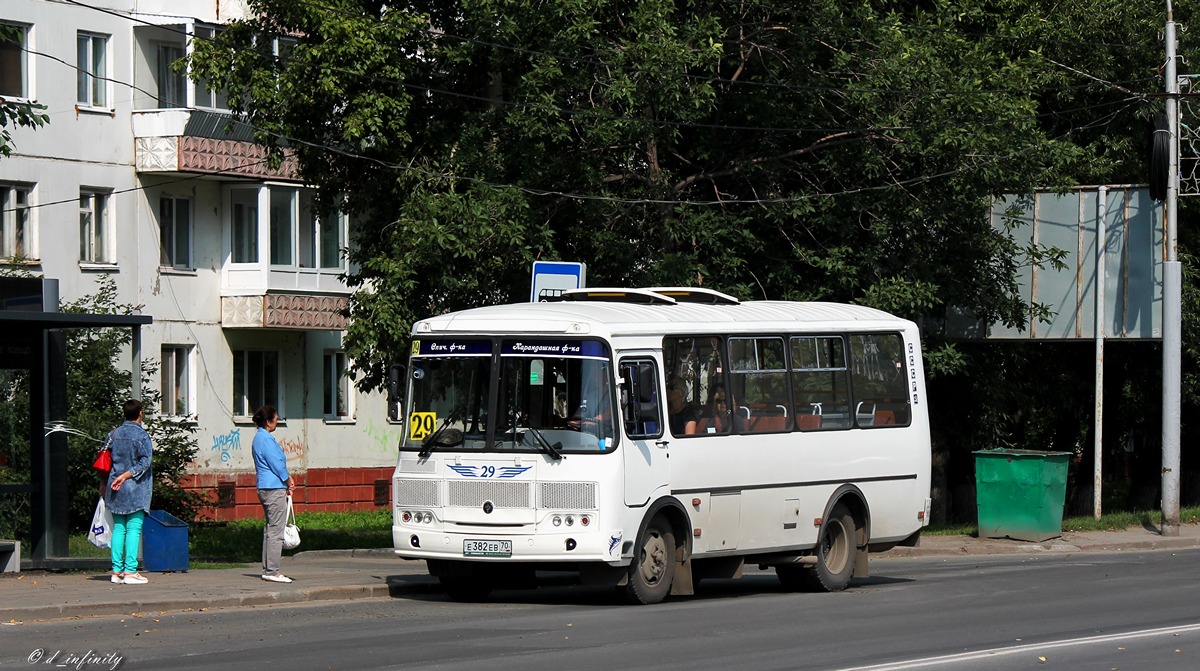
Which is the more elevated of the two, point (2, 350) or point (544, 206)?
point (544, 206)

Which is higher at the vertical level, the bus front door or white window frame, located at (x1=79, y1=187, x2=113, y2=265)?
white window frame, located at (x1=79, y1=187, x2=113, y2=265)

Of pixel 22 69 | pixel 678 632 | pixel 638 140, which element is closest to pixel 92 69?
pixel 22 69

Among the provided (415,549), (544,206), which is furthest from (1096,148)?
(415,549)

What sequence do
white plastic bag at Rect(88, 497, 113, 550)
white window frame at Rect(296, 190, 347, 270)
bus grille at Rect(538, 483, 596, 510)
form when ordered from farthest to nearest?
white window frame at Rect(296, 190, 347, 270) → white plastic bag at Rect(88, 497, 113, 550) → bus grille at Rect(538, 483, 596, 510)

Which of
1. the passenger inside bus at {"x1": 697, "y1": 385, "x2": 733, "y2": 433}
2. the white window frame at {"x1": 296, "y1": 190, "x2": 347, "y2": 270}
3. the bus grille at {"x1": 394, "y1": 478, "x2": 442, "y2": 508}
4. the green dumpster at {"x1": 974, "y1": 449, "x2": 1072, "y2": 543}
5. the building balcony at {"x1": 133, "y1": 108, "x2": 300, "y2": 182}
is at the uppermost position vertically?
the building balcony at {"x1": 133, "y1": 108, "x2": 300, "y2": 182}

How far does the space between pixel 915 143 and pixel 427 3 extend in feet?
22.8

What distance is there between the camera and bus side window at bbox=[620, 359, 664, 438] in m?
16.2

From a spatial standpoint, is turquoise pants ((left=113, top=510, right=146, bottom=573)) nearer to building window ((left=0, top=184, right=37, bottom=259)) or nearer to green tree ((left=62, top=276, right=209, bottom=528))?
green tree ((left=62, top=276, right=209, bottom=528))

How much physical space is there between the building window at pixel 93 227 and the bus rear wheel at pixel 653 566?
22.7m

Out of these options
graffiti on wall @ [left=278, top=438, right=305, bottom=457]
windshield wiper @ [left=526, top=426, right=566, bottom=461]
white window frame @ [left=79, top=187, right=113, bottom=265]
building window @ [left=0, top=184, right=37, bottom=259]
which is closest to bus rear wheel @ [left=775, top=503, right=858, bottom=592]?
windshield wiper @ [left=526, top=426, right=566, bottom=461]

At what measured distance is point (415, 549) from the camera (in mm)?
16375

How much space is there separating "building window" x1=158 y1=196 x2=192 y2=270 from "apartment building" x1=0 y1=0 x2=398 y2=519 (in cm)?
4

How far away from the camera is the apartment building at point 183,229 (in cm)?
3547

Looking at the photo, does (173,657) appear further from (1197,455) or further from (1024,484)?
(1197,455)
